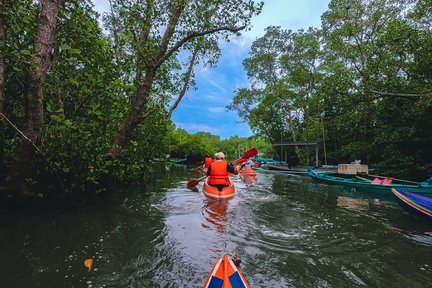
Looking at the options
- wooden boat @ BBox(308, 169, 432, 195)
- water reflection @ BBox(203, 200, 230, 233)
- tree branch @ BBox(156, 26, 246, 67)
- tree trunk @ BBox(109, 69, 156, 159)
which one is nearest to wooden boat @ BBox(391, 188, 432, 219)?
wooden boat @ BBox(308, 169, 432, 195)

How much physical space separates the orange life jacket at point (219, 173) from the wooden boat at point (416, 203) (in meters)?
5.51

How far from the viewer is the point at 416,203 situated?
6.91 meters

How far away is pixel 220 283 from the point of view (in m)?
2.43

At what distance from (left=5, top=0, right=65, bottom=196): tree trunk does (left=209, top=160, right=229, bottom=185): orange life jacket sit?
579 centimetres

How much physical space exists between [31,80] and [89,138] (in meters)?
1.91

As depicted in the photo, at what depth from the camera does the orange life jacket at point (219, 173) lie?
959 cm

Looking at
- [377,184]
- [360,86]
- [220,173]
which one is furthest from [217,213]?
[360,86]

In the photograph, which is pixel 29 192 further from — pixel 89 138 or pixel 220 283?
pixel 220 283

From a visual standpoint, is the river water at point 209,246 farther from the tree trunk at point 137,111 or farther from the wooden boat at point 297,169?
the wooden boat at point 297,169

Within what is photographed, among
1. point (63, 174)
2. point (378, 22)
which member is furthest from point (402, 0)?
point (63, 174)

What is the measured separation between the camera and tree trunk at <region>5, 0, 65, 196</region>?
5070mm

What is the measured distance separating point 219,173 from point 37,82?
6.35 metres

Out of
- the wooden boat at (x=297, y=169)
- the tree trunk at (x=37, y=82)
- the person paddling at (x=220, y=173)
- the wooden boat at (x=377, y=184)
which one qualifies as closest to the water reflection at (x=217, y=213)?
the person paddling at (x=220, y=173)

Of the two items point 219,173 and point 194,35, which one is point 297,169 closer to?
point 219,173
